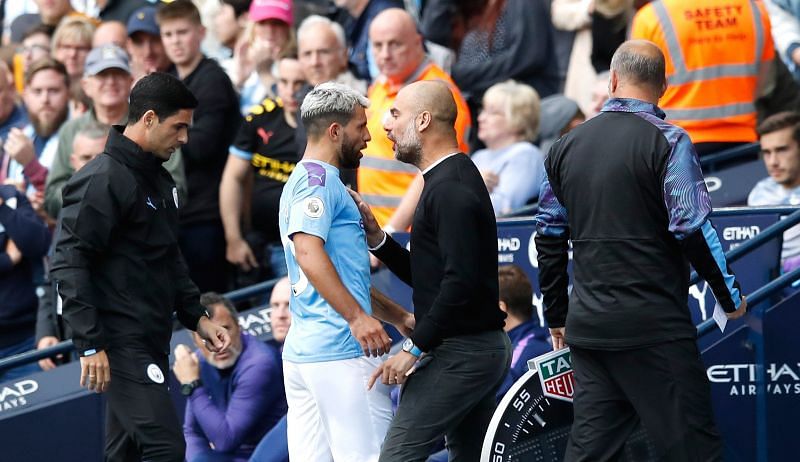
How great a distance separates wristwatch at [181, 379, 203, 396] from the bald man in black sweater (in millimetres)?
2499

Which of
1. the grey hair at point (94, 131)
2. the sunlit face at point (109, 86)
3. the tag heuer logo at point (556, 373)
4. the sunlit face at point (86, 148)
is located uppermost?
the sunlit face at point (109, 86)

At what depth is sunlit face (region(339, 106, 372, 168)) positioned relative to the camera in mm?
5984

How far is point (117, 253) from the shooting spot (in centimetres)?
635

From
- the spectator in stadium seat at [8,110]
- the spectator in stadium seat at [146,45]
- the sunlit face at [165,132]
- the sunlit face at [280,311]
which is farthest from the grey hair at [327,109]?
the spectator in stadium seat at [8,110]

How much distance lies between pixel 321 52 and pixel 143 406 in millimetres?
3706

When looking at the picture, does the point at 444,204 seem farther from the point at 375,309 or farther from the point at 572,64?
the point at 572,64

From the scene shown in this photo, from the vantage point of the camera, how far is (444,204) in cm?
567

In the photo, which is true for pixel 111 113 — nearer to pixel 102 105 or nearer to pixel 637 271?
pixel 102 105

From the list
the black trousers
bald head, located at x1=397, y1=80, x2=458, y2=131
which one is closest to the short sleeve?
bald head, located at x1=397, y1=80, x2=458, y2=131

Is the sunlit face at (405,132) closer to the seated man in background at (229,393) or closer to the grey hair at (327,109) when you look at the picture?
the grey hair at (327,109)

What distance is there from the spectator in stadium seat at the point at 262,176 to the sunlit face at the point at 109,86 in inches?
34.0

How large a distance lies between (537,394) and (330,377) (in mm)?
907

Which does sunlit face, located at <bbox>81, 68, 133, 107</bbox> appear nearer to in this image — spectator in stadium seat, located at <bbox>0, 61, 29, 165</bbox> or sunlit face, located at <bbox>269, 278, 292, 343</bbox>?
spectator in stadium seat, located at <bbox>0, 61, 29, 165</bbox>

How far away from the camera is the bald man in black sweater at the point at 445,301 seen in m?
5.65
